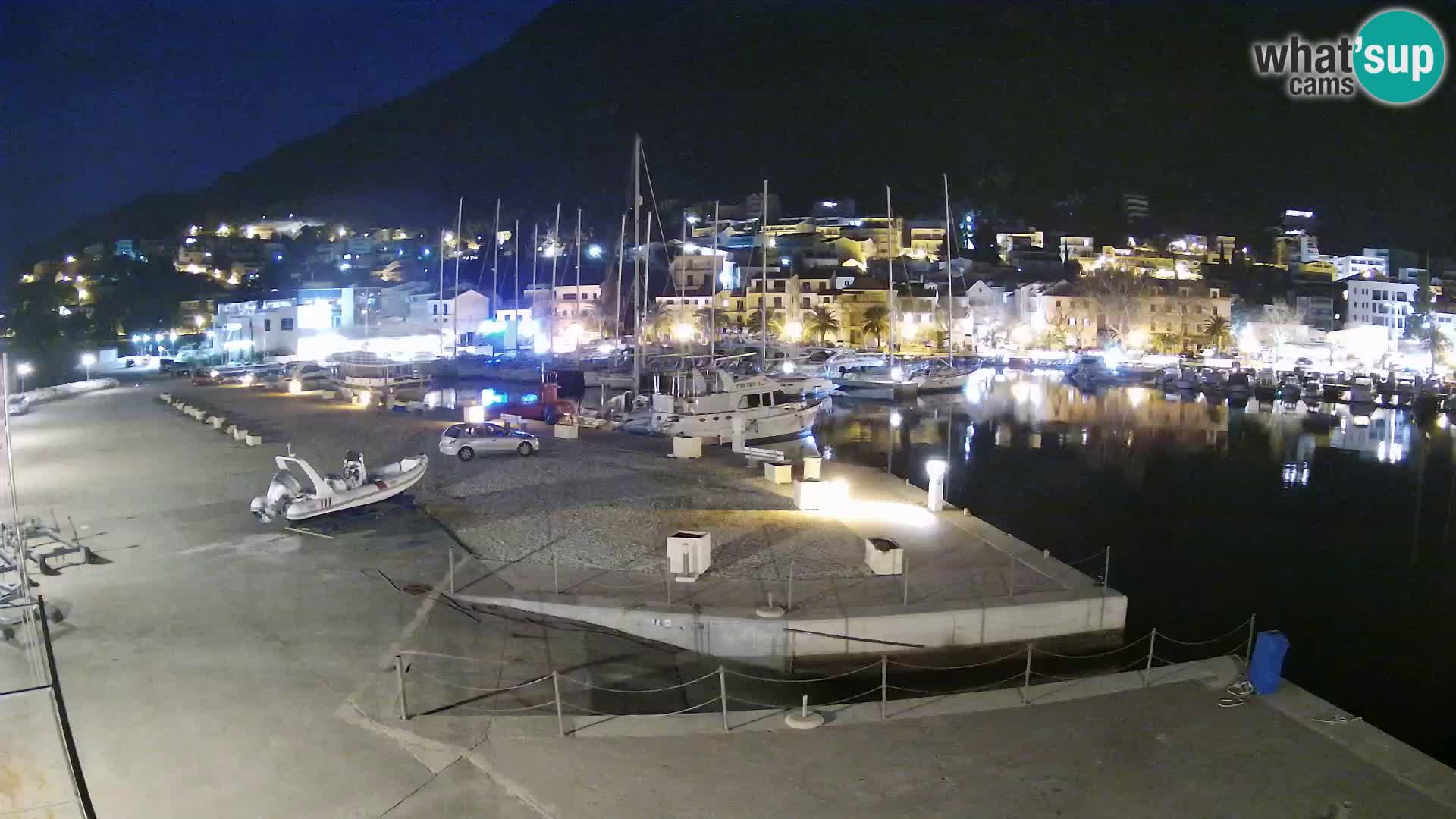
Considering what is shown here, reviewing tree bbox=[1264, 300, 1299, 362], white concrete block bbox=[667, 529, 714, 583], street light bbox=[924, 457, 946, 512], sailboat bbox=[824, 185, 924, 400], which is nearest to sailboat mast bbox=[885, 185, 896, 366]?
sailboat bbox=[824, 185, 924, 400]

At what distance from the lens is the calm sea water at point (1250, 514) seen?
14391 millimetres

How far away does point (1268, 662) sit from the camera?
8.55m

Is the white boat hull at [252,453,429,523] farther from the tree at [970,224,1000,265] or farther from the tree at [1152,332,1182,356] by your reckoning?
the tree at [970,224,1000,265]

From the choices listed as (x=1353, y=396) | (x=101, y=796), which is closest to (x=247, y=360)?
(x=101, y=796)

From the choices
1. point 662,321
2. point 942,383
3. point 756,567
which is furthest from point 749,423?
point 662,321

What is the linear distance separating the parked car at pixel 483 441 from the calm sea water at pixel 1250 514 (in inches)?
456

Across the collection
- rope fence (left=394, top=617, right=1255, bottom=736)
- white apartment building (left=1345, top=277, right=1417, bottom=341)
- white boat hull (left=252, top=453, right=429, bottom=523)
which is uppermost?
white apartment building (left=1345, top=277, right=1417, bottom=341)

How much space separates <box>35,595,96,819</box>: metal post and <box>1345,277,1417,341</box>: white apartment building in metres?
114

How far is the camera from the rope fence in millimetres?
8188

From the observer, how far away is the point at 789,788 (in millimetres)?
6789

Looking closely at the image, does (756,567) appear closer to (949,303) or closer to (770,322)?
(949,303)

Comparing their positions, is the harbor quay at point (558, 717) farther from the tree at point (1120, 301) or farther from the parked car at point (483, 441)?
the tree at point (1120, 301)

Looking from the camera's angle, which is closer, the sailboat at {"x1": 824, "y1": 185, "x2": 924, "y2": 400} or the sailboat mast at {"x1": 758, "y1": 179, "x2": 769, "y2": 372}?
the sailboat mast at {"x1": 758, "y1": 179, "x2": 769, "y2": 372}

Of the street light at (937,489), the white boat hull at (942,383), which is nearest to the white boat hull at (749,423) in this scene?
the street light at (937,489)
